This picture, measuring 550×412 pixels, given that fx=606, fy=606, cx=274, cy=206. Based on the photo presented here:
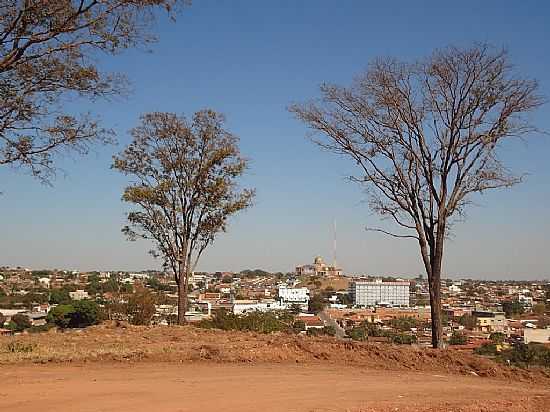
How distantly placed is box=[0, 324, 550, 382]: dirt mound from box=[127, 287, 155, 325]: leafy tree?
7.20 meters

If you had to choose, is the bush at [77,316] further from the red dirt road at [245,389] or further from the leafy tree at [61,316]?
the red dirt road at [245,389]

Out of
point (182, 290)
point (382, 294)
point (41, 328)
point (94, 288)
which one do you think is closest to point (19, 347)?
point (41, 328)

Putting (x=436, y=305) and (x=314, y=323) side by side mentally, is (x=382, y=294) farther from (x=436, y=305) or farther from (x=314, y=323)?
(x=436, y=305)

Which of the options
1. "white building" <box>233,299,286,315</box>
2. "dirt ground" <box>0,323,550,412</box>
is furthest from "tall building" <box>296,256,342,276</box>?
"dirt ground" <box>0,323,550,412</box>

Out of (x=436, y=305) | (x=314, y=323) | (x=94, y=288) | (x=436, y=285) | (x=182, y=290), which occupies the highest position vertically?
(x=436, y=285)

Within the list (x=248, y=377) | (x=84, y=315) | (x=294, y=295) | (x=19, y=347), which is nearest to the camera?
(x=248, y=377)

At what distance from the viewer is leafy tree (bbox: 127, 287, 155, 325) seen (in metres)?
22.4

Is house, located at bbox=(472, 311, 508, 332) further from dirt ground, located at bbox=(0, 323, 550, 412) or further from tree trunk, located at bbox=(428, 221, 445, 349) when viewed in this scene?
dirt ground, located at bbox=(0, 323, 550, 412)

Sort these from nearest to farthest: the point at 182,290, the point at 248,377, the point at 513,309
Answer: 1. the point at 248,377
2. the point at 182,290
3. the point at 513,309

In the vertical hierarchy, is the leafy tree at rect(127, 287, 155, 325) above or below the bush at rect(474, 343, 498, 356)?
→ above

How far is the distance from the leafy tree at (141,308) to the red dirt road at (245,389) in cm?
1027

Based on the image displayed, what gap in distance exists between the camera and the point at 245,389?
9922mm

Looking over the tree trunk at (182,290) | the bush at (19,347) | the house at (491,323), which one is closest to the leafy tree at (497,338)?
the house at (491,323)

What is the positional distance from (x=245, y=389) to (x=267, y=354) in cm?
351
